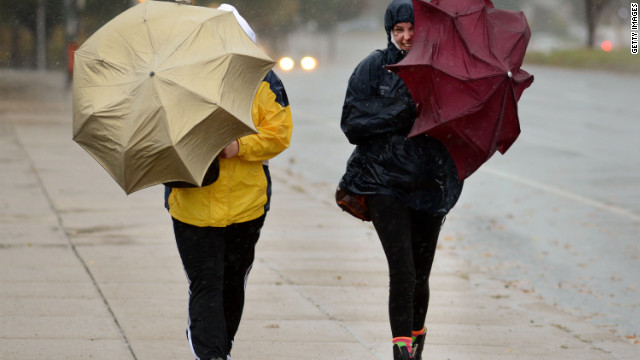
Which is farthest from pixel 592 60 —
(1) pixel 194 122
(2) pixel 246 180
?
(1) pixel 194 122

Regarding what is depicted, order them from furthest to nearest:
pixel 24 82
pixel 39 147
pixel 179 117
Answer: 1. pixel 24 82
2. pixel 39 147
3. pixel 179 117

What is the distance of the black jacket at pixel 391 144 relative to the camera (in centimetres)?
500

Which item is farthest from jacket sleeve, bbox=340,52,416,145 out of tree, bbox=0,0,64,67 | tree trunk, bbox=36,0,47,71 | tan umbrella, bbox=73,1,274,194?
tree trunk, bbox=36,0,47,71

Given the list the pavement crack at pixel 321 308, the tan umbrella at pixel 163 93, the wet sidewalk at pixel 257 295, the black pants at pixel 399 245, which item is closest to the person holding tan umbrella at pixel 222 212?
the tan umbrella at pixel 163 93

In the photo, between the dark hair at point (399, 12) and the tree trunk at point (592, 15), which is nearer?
the dark hair at point (399, 12)

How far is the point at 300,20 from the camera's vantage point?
41188mm

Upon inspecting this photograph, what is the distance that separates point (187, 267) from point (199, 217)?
0.87 ft

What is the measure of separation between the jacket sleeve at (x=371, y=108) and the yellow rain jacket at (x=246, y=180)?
0.36m

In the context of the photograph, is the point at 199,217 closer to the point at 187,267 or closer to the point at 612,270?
the point at 187,267

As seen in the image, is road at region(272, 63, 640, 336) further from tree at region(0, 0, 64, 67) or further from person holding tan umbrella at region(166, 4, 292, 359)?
tree at region(0, 0, 64, 67)

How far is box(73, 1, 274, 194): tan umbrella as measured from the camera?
14.1 feet

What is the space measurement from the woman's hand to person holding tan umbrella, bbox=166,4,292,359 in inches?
0.6

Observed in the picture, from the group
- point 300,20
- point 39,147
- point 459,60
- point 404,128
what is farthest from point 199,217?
point 300,20

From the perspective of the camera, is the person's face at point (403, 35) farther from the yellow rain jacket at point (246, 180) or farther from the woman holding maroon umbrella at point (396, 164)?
the yellow rain jacket at point (246, 180)
